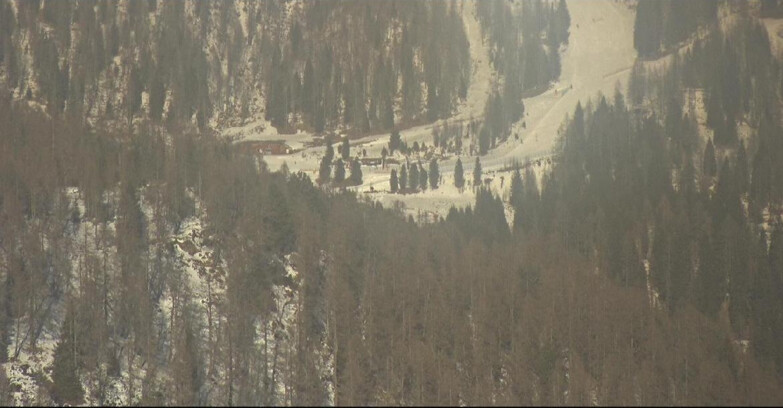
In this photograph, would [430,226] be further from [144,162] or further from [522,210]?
[144,162]

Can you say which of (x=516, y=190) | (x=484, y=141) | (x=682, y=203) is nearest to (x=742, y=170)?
(x=682, y=203)

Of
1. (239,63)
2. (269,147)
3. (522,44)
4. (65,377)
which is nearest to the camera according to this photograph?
(65,377)

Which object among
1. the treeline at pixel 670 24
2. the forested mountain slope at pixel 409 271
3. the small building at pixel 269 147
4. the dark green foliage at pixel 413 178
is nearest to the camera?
the forested mountain slope at pixel 409 271

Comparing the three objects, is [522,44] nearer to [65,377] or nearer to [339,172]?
[339,172]

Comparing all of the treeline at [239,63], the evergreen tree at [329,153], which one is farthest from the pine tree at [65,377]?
the treeline at [239,63]

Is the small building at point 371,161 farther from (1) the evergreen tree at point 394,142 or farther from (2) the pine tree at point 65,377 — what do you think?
(2) the pine tree at point 65,377

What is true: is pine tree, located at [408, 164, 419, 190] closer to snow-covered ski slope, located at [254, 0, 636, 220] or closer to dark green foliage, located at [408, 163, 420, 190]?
dark green foliage, located at [408, 163, 420, 190]
